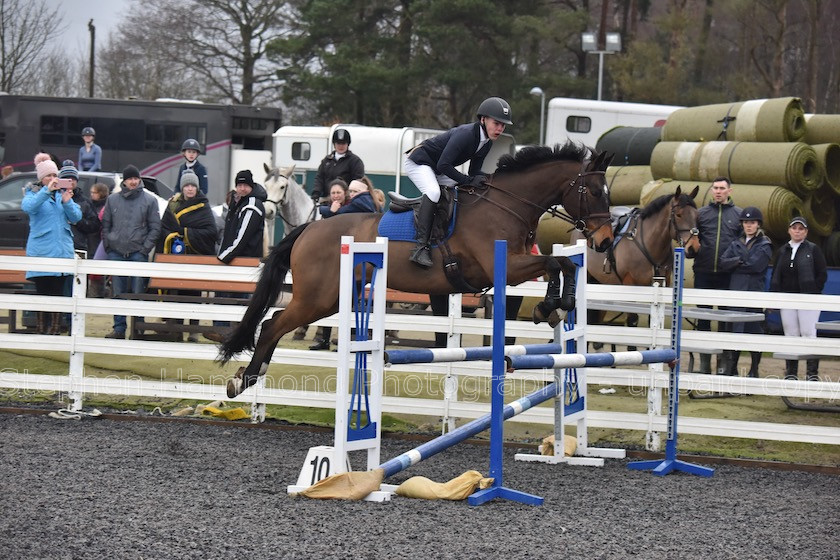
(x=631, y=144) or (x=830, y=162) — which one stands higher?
(x=631, y=144)

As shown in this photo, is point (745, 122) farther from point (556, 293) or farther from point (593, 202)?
point (556, 293)

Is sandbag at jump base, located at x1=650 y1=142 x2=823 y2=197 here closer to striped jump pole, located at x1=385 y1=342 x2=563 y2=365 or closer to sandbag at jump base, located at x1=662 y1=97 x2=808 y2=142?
sandbag at jump base, located at x1=662 y1=97 x2=808 y2=142

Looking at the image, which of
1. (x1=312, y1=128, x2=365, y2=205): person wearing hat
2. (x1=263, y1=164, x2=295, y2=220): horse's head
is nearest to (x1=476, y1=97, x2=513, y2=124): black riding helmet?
(x1=312, y1=128, x2=365, y2=205): person wearing hat

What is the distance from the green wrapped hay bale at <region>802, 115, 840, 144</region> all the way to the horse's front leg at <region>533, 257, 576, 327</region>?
7.78 metres

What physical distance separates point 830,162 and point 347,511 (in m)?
10.0

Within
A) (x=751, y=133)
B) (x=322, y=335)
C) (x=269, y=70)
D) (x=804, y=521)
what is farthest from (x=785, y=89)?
(x=804, y=521)

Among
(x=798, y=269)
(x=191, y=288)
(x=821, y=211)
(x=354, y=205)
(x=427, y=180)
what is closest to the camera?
(x=427, y=180)

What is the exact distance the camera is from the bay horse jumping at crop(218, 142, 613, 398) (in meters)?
7.20

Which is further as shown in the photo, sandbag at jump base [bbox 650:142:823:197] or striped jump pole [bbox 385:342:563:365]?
sandbag at jump base [bbox 650:142:823:197]

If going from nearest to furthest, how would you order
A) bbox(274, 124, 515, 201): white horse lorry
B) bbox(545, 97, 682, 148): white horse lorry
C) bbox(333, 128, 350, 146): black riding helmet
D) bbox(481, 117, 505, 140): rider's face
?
bbox(481, 117, 505, 140): rider's face → bbox(333, 128, 350, 146): black riding helmet → bbox(274, 124, 515, 201): white horse lorry → bbox(545, 97, 682, 148): white horse lorry

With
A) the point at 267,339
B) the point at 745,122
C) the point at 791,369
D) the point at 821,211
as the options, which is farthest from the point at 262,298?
the point at 821,211

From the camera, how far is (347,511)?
5355mm

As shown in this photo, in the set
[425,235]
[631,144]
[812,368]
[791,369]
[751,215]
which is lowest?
[791,369]

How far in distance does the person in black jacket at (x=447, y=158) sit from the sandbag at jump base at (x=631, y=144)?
9170 mm
